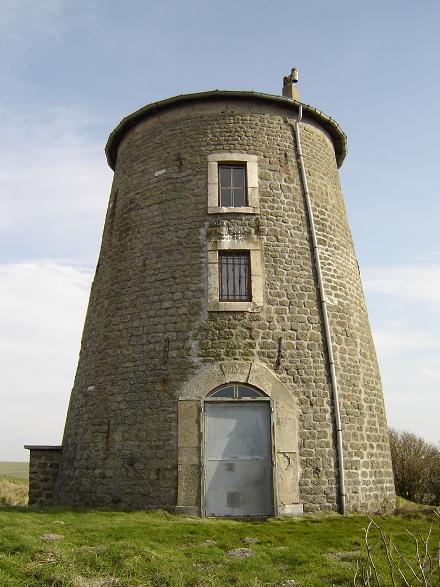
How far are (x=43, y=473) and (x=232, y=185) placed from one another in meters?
8.48

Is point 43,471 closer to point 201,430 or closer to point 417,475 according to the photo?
point 201,430

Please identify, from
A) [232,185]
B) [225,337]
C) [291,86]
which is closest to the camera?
[225,337]

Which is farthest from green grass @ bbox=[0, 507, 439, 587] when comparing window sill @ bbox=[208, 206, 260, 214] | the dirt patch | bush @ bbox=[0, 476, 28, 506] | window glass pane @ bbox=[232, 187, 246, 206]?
window glass pane @ bbox=[232, 187, 246, 206]

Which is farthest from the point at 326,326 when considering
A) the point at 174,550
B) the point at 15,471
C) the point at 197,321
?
the point at 15,471

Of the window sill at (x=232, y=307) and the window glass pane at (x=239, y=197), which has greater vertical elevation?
the window glass pane at (x=239, y=197)

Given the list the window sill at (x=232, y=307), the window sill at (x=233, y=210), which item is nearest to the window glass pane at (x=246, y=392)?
the window sill at (x=232, y=307)

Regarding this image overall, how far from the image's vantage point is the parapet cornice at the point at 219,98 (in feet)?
49.9

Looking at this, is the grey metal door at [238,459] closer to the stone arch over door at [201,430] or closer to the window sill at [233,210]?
the stone arch over door at [201,430]

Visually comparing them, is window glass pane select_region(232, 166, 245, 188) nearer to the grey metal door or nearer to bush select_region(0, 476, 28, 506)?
the grey metal door

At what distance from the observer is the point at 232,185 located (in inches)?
579

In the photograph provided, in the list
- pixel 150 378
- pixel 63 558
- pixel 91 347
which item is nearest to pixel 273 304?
pixel 150 378

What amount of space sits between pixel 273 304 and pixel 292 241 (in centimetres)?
175

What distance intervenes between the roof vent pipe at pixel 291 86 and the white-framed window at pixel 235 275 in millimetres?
5382

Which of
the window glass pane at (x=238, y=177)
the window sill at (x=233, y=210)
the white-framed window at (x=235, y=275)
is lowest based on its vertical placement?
the white-framed window at (x=235, y=275)
